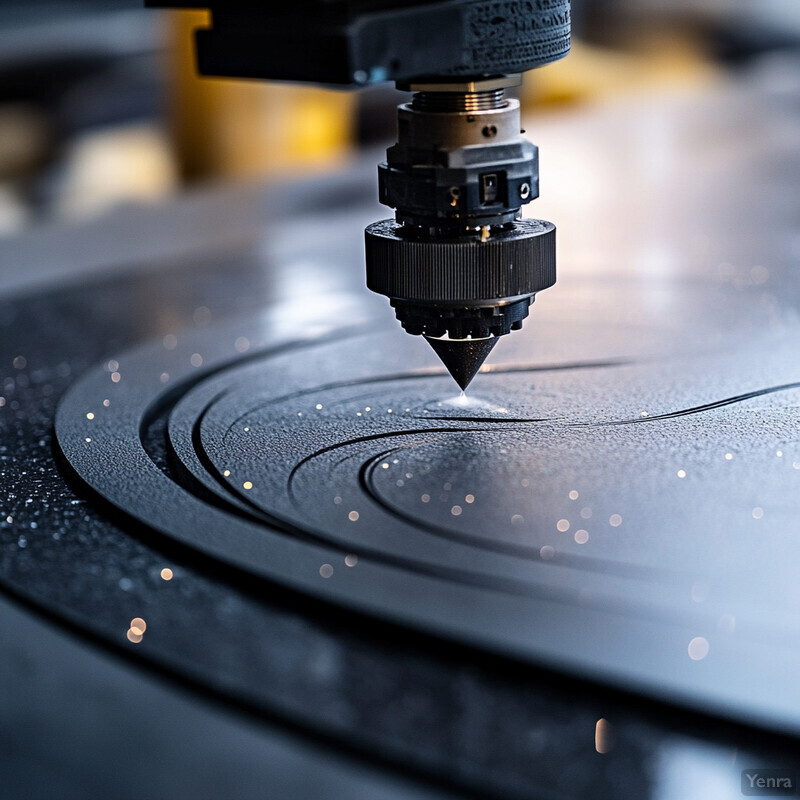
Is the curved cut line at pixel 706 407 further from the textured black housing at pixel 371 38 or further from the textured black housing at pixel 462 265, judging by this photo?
the textured black housing at pixel 371 38

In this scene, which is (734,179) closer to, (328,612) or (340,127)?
(340,127)

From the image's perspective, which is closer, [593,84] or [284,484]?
[284,484]

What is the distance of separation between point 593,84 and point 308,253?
1.87 metres

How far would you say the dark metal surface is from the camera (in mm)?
480

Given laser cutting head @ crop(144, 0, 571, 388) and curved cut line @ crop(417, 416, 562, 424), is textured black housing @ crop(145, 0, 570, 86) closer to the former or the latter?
laser cutting head @ crop(144, 0, 571, 388)

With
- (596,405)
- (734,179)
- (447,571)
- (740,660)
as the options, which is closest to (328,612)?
(447,571)

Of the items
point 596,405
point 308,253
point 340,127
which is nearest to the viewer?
point 596,405

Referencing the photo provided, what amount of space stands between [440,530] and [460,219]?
0.18 m

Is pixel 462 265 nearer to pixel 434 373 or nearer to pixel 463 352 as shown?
pixel 463 352

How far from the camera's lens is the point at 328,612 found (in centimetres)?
56

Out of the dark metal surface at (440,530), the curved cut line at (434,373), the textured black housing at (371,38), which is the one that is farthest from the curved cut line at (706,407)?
the textured black housing at (371,38)

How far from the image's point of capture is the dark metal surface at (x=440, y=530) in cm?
48

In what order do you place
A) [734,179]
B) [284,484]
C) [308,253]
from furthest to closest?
[734,179], [308,253], [284,484]

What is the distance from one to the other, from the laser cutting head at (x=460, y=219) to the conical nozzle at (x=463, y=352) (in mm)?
11
